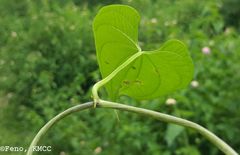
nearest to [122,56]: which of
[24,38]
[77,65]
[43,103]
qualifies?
[43,103]

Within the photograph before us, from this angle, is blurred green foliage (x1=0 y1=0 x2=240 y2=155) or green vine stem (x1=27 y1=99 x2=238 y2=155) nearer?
green vine stem (x1=27 y1=99 x2=238 y2=155)

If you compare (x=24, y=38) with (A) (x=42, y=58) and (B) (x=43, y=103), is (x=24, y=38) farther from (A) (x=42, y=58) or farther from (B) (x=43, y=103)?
(B) (x=43, y=103)

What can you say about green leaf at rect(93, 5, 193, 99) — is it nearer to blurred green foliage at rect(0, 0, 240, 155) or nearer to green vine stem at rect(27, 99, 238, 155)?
green vine stem at rect(27, 99, 238, 155)

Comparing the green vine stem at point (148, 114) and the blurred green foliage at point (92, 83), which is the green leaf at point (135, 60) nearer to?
the green vine stem at point (148, 114)

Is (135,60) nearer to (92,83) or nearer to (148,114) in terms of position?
(148,114)

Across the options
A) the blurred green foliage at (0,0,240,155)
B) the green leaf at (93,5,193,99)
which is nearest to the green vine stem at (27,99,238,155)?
the green leaf at (93,5,193,99)
